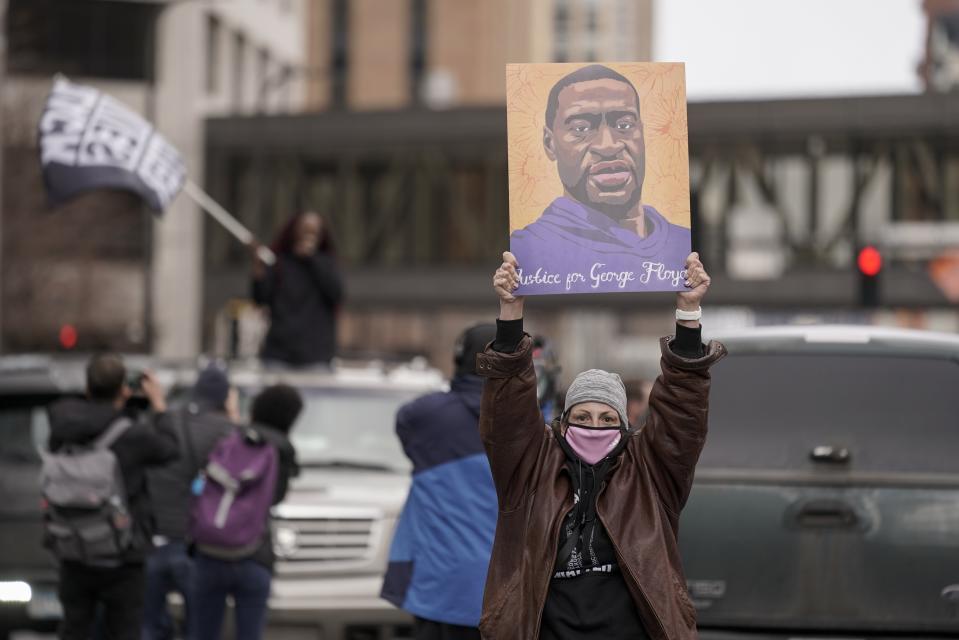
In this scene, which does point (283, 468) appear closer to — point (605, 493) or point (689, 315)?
point (605, 493)

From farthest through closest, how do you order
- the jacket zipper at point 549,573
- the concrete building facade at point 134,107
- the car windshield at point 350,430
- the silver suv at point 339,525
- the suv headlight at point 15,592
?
the concrete building facade at point 134,107 → the car windshield at point 350,430 → the suv headlight at point 15,592 → the silver suv at point 339,525 → the jacket zipper at point 549,573

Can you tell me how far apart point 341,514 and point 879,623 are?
4320 millimetres

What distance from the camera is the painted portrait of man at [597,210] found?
225 inches

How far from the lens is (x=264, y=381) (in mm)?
11914

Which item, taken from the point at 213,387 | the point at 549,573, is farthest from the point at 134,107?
the point at 549,573

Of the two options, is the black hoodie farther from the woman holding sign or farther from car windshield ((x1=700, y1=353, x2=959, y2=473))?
the woman holding sign

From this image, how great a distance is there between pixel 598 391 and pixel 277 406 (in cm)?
383

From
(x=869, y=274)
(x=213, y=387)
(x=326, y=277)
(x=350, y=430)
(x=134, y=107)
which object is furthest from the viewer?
(x=134, y=107)

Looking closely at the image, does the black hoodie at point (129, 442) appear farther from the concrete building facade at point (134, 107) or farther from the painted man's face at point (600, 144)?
the concrete building facade at point (134, 107)

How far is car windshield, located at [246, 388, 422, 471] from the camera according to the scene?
11.3 metres

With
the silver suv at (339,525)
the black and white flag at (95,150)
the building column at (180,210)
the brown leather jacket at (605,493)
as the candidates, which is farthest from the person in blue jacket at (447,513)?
the building column at (180,210)

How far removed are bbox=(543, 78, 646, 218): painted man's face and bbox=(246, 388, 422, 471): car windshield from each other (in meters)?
5.58

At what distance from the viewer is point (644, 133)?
5.90m

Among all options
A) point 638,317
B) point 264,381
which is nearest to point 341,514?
point 264,381
